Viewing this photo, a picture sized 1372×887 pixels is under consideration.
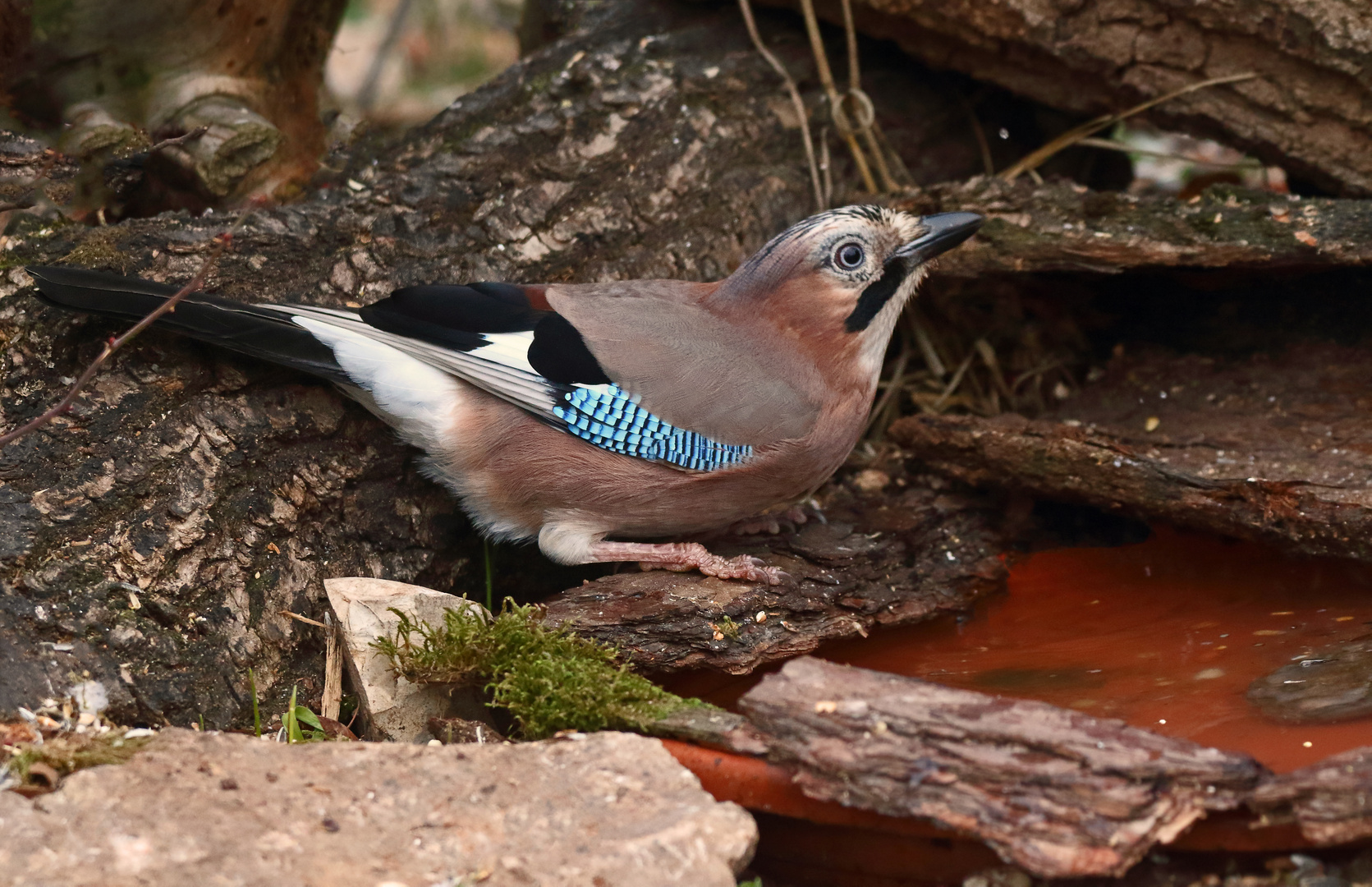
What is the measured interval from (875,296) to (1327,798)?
7.99 ft

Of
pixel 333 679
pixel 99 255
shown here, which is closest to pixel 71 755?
pixel 333 679

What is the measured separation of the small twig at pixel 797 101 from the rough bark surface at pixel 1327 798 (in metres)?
3.38

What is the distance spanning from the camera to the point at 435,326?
160 inches

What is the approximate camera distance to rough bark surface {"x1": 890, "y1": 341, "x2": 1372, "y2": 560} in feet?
12.6

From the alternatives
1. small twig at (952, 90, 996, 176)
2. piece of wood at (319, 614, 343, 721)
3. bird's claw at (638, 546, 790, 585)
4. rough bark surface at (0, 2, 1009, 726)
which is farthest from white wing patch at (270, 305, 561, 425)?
small twig at (952, 90, 996, 176)

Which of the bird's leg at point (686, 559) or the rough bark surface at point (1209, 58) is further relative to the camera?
the rough bark surface at point (1209, 58)

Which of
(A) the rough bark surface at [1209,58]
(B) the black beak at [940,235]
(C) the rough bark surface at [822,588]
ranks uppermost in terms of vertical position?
(A) the rough bark surface at [1209,58]

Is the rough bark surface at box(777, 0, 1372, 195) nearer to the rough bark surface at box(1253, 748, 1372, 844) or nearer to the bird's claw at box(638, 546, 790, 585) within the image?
the bird's claw at box(638, 546, 790, 585)

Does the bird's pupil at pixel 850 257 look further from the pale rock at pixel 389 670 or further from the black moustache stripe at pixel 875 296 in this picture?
the pale rock at pixel 389 670

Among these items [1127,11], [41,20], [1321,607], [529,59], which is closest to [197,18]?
[41,20]

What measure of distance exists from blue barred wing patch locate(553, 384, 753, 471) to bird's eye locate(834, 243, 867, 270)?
34.2 inches

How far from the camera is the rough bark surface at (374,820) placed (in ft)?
8.05

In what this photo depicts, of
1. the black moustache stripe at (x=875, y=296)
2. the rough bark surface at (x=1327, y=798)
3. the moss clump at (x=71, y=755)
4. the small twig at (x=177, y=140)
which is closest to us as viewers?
the rough bark surface at (x=1327, y=798)

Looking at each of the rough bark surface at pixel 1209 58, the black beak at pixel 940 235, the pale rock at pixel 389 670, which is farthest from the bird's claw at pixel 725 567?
the rough bark surface at pixel 1209 58
